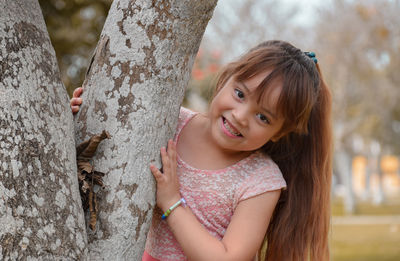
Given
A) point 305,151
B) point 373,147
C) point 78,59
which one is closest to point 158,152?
point 305,151

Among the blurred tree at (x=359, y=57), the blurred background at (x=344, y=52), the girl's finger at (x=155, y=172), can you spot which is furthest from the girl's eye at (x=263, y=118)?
the blurred tree at (x=359, y=57)

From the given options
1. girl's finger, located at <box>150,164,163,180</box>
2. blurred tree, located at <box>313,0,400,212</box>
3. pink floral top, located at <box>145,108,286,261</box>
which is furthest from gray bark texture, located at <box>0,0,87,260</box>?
blurred tree, located at <box>313,0,400,212</box>

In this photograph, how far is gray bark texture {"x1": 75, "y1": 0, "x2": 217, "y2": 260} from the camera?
1.50 meters

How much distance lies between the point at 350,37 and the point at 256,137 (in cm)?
1289

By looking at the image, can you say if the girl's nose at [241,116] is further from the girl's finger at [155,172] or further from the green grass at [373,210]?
the green grass at [373,210]

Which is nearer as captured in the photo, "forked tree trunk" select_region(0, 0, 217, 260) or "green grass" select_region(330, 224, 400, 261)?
"forked tree trunk" select_region(0, 0, 217, 260)

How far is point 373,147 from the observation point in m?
30.0

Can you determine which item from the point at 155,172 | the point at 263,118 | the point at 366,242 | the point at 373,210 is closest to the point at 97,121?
the point at 155,172

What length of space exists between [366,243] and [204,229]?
10353mm

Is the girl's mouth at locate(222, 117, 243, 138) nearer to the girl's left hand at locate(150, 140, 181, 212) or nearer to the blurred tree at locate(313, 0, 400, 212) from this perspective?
the girl's left hand at locate(150, 140, 181, 212)

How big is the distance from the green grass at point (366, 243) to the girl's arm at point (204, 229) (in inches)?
259

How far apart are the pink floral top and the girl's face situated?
14 centimetres

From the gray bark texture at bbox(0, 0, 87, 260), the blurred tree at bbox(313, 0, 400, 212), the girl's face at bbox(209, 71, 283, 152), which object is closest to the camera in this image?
the gray bark texture at bbox(0, 0, 87, 260)

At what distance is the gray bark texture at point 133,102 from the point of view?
1.50 meters
